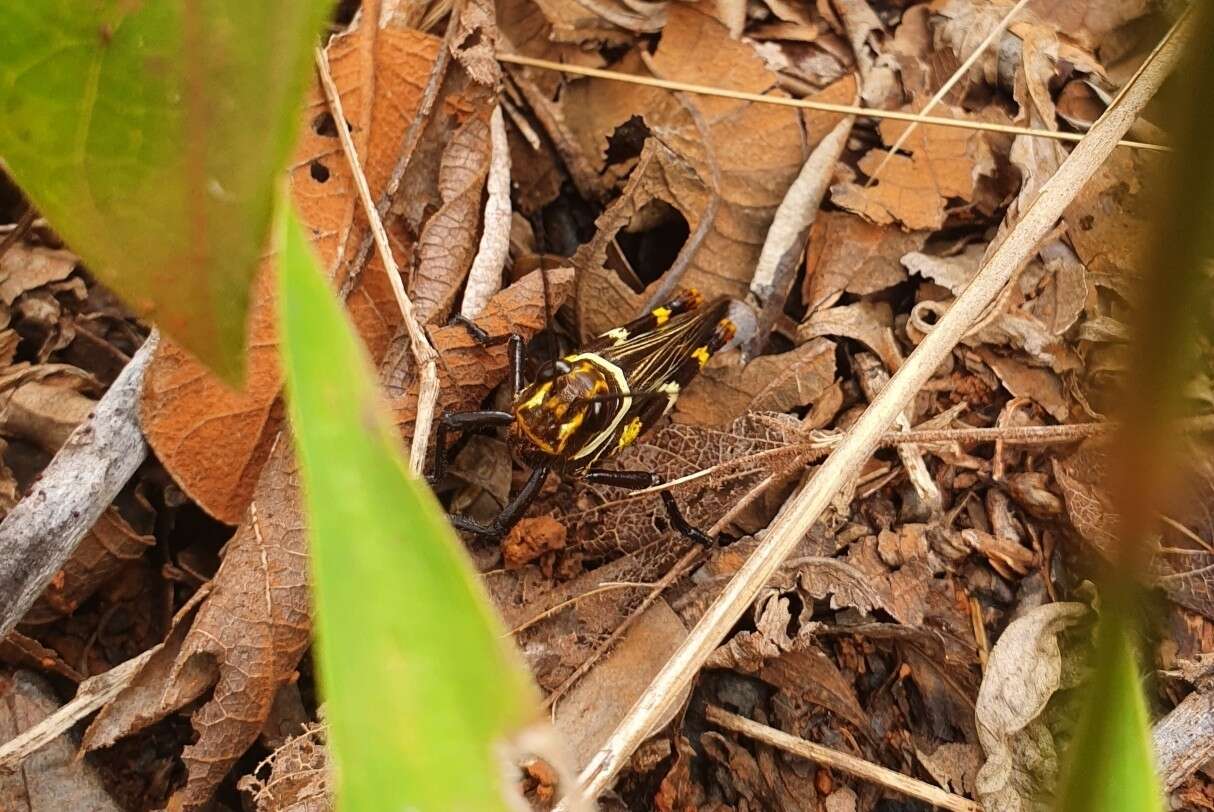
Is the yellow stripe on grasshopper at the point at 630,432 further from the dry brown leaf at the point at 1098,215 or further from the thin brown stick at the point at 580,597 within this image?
the dry brown leaf at the point at 1098,215

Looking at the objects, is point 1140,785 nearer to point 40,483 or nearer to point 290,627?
point 290,627

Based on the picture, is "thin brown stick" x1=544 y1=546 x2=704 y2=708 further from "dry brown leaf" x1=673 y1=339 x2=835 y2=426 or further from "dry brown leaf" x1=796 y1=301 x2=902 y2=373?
"dry brown leaf" x1=796 y1=301 x2=902 y2=373

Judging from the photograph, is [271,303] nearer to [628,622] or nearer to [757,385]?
[628,622]

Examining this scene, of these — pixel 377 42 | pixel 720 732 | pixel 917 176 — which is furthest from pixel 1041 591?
pixel 377 42

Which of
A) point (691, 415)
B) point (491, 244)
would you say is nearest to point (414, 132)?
point (491, 244)

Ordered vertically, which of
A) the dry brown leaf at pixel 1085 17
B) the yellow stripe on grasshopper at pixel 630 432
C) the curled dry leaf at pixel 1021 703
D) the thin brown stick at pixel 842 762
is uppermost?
the dry brown leaf at pixel 1085 17

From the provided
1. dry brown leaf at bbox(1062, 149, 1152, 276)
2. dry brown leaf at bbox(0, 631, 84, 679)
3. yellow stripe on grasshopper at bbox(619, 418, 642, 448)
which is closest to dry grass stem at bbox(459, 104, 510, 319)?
yellow stripe on grasshopper at bbox(619, 418, 642, 448)

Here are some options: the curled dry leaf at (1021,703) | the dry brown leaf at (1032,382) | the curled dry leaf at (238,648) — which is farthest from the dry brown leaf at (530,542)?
the dry brown leaf at (1032,382)
